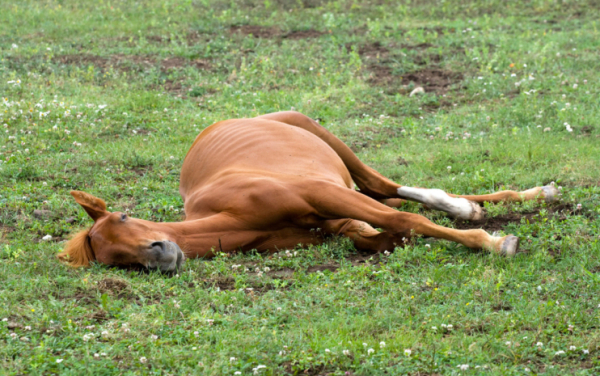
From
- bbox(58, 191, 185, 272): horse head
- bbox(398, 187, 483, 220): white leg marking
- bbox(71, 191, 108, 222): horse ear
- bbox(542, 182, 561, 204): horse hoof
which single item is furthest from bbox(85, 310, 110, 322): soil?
bbox(542, 182, 561, 204): horse hoof

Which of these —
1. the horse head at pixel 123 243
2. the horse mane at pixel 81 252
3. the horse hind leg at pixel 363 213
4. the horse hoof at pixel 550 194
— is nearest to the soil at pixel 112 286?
the horse head at pixel 123 243

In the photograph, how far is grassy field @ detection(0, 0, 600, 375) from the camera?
3.46m

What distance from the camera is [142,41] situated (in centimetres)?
1256

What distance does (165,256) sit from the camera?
4383mm

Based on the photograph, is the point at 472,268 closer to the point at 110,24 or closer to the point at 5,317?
the point at 5,317

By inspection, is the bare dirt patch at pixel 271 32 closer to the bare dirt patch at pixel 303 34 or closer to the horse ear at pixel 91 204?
the bare dirt patch at pixel 303 34

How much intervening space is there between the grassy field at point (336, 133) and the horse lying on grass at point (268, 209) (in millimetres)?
144

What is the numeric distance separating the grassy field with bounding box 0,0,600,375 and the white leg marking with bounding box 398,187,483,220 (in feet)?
0.37

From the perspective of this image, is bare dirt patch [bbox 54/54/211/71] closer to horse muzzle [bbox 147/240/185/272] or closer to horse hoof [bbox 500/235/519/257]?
horse muzzle [bbox 147/240/185/272]

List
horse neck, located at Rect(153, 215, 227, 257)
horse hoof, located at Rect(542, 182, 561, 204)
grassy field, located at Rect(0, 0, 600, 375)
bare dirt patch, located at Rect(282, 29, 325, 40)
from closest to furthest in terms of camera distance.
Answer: grassy field, located at Rect(0, 0, 600, 375), horse neck, located at Rect(153, 215, 227, 257), horse hoof, located at Rect(542, 182, 561, 204), bare dirt patch, located at Rect(282, 29, 325, 40)

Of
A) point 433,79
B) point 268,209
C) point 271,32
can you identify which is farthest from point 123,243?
point 271,32

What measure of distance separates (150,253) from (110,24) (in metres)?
10.6

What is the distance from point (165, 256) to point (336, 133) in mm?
4466

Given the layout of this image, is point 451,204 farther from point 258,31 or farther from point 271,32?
→ point 258,31
